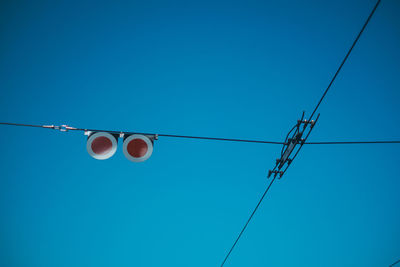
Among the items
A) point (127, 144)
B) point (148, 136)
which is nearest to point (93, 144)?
point (127, 144)

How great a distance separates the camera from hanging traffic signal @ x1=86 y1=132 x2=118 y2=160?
15.0ft

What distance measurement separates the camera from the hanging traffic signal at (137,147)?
15.2 ft

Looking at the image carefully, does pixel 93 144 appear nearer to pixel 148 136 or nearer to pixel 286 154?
pixel 148 136

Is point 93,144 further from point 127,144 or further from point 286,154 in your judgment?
point 286,154

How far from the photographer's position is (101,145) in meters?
4.62

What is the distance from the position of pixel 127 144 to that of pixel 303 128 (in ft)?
10.5

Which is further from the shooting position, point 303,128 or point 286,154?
point 286,154

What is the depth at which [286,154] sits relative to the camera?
5.22m

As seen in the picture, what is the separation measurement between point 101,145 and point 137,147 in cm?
63

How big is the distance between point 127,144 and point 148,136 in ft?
1.30

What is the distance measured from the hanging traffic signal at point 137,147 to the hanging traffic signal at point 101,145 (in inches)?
9.6

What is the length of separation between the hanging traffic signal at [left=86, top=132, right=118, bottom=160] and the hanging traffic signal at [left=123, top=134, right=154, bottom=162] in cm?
24

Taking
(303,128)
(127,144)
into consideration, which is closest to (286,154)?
(303,128)

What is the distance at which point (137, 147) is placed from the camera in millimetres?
4684
